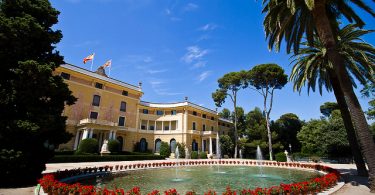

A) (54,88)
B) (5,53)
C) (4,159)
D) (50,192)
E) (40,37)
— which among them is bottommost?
(50,192)

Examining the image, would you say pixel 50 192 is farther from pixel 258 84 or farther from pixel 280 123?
pixel 280 123

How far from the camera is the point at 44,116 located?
1050 cm

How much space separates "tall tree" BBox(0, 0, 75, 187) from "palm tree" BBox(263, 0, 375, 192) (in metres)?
13.0

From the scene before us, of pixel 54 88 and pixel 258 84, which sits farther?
pixel 258 84

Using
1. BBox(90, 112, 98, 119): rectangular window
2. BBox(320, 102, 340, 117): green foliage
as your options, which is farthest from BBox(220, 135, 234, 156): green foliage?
BBox(320, 102, 340, 117): green foliage

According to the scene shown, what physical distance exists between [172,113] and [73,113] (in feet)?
64.5

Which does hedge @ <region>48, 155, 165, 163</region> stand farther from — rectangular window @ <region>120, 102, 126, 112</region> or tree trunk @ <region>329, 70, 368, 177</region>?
tree trunk @ <region>329, 70, 368, 177</region>

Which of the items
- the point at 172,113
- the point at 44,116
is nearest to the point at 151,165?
the point at 44,116

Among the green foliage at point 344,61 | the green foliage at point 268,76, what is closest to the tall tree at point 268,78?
the green foliage at point 268,76

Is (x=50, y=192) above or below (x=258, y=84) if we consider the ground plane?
below

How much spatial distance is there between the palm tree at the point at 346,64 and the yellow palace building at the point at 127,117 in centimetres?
2754

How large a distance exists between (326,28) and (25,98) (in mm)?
15938

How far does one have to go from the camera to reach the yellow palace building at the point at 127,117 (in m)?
31.1

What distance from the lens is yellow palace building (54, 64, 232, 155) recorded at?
31.1m
